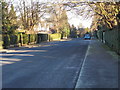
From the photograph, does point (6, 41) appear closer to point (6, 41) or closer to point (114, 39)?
point (6, 41)

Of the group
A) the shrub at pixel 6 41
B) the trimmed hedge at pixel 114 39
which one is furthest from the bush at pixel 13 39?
the trimmed hedge at pixel 114 39

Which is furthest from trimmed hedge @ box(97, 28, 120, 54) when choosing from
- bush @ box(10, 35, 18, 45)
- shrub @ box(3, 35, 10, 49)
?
bush @ box(10, 35, 18, 45)

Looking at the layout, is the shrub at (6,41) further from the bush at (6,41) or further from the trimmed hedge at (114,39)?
the trimmed hedge at (114,39)

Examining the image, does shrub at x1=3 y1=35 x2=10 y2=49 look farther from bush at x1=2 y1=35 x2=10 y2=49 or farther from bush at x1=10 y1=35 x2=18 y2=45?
bush at x1=10 y1=35 x2=18 y2=45

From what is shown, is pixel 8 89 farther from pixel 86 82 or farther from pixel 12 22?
pixel 12 22

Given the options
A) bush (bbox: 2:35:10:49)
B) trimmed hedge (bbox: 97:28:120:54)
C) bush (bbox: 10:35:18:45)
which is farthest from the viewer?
bush (bbox: 10:35:18:45)

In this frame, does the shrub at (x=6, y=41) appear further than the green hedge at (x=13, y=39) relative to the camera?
No

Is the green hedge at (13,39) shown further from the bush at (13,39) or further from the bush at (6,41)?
the bush at (6,41)

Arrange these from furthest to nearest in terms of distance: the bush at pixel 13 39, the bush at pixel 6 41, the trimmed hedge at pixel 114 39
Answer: the bush at pixel 13 39, the bush at pixel 6 41, the trimmed hedge at pixel 114 39

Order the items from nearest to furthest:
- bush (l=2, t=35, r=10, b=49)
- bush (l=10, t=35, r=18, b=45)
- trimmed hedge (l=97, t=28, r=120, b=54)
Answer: trimmed hedge (l=97, t=28, r=120, b=54)
bush (l=2, t=35, r=10, b=49)
bush (l=10, t=35, r=18, b=45)

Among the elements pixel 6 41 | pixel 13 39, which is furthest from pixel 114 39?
pixel 13 39

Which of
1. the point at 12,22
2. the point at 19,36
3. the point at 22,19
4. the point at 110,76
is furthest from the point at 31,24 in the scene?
the point at 110,76

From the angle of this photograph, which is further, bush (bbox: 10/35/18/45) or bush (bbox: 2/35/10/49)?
bush (bbox: 10/35/18/45)

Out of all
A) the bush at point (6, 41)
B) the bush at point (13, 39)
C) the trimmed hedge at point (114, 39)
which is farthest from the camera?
the bush at point (13, 39)
